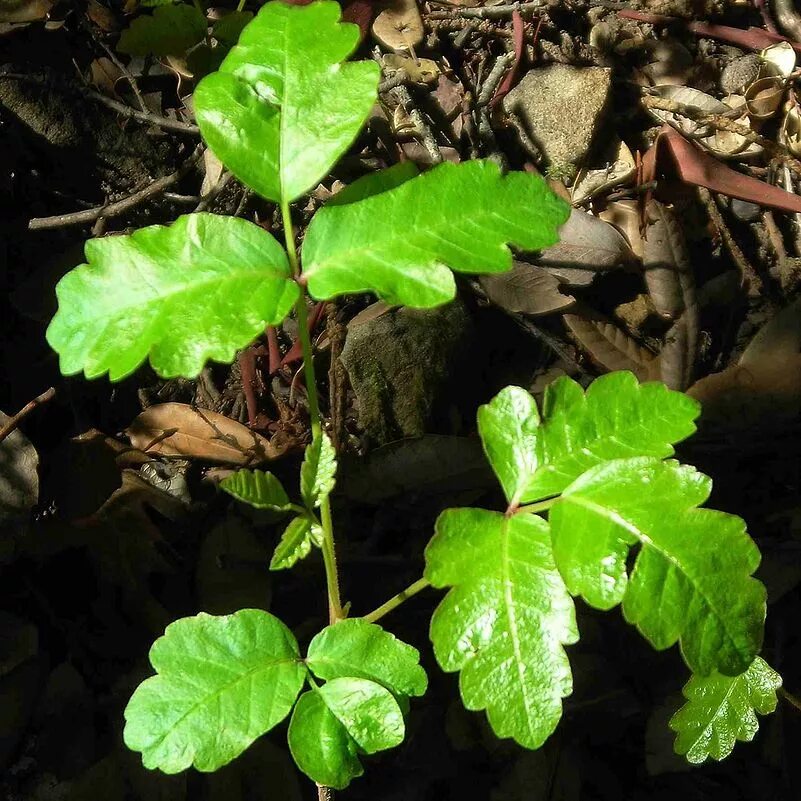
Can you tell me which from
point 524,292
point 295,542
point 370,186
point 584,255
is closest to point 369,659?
point 295,542

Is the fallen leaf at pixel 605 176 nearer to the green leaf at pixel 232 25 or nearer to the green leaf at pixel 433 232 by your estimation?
the green leaf at pixel 232 25

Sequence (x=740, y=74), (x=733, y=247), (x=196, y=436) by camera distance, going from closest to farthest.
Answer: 1. (x=196, y=436)
2. (x=733, y=247)
3. (x=740, y=74)

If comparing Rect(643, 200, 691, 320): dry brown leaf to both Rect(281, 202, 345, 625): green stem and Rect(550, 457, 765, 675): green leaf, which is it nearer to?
Rect(550, 457, 765, 675): green leaf

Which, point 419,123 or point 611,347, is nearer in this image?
point 611,347

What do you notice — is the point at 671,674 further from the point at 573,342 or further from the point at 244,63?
the point at 244,63

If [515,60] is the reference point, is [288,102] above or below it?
above

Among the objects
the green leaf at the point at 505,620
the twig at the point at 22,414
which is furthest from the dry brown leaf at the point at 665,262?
the twig at the point at 22,414

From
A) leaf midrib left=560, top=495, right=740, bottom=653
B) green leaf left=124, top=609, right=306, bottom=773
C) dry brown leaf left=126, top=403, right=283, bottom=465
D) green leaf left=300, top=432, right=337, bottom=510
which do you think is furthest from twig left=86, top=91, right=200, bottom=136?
leaf midrib left=560, top=495, right=740, bottom=653

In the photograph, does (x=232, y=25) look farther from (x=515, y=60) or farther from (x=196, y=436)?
(x=196, y=436)
